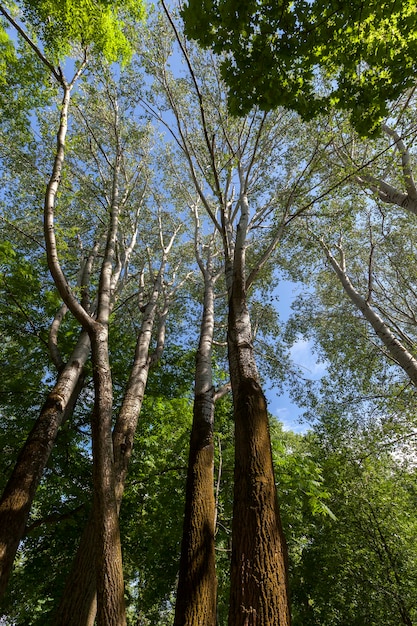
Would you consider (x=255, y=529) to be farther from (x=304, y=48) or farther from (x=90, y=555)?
(x=304, y=48)

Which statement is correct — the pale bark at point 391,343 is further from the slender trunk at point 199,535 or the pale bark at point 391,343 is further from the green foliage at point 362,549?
the slender trunk at point 199,535

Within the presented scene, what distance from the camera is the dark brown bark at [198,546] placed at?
2562 mm

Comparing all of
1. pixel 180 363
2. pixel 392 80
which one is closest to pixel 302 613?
pixel 180 363

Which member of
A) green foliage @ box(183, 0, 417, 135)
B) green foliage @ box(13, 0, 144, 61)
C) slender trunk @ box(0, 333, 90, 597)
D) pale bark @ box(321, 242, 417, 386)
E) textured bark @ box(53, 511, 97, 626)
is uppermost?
green foliage @ box(13, 0, 144, 61)

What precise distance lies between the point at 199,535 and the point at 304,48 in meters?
4.95

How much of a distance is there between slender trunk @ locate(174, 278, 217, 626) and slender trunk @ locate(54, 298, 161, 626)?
0.94m

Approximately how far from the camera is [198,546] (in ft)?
9.80

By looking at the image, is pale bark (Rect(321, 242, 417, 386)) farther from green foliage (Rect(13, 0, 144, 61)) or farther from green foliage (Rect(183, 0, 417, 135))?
green foliage (Rect(13, 0, 144, 61))

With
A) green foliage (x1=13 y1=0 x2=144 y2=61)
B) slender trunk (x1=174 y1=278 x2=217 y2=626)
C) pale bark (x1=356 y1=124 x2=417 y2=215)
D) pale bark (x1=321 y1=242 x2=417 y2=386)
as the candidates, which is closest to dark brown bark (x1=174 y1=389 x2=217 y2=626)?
slender trunk (x1=174 y1=278 x2=217 y2=626)

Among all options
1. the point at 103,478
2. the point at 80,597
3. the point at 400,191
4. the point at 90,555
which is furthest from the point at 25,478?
the point at 400,191

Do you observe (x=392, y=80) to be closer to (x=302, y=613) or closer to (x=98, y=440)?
(x=98, y=440)

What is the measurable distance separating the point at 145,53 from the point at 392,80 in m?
8.55

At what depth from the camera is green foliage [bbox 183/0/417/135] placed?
3375mm

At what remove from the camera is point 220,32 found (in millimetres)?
3576
